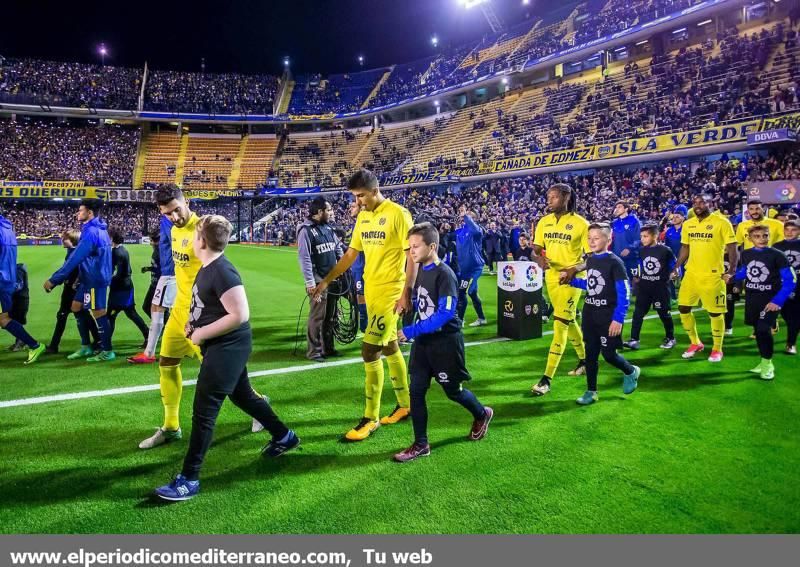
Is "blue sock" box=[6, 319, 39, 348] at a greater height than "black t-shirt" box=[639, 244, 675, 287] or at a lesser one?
lesser

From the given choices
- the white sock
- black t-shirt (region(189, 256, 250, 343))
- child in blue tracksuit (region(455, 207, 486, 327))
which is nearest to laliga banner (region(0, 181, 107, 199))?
the white sock

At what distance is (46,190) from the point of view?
159 ft

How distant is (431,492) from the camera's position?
11.9 feet

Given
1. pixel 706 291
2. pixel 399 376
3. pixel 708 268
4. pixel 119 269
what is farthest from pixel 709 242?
pixel 119 269

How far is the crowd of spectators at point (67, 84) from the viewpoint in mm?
52938

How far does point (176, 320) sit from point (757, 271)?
7010mm

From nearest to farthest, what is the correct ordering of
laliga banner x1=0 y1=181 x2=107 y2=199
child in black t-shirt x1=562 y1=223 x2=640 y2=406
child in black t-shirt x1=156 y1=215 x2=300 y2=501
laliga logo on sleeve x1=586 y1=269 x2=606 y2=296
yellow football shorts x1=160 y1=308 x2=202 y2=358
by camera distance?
child in black t-shirt x1=156 y1=215 x2=300 y2=501, yellow football shorts x1=160 y1=308 x2=202 y2=358, child in black t-shirt x1=562 y1=223 x2=640 y2=406, laliga logo on sleeve x1=586 y1=269 x2=606 y2=296, laliga banner x1=0 y1=181 x2=107 y2=199

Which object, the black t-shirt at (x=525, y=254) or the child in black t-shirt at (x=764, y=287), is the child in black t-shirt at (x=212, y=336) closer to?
the child in black t-shirt at (x=764, y=287)

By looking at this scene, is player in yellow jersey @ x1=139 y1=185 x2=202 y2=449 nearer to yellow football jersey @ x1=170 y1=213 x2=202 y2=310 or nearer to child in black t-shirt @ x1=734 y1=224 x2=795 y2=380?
yellow football jersey @ x1=170 y1=213 x2=202 y2=310

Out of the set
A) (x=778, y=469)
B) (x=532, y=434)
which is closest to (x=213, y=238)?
(x=532, y=434)

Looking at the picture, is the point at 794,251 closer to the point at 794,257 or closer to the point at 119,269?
the point at 794,257

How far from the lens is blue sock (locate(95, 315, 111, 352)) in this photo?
24.6ft

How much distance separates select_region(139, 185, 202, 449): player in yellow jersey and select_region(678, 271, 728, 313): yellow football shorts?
22.1 ft

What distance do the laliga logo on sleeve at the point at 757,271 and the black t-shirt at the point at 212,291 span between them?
21.4ft
